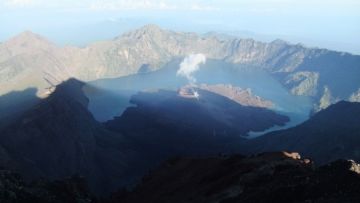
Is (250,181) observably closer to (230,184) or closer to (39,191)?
(230,184)

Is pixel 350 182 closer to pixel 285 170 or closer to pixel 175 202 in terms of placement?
pixel 285 170

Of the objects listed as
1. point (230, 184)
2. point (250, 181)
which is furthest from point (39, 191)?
point (250, 181)

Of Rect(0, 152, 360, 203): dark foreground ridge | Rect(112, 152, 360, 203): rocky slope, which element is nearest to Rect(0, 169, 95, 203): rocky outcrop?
Rect(0, 152, 360, 203): dark foreground ridge

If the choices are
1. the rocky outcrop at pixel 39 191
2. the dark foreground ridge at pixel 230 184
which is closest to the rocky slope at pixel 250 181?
the dark foreground ridge at pixel 230 184

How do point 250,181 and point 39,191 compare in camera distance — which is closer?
point 250,181

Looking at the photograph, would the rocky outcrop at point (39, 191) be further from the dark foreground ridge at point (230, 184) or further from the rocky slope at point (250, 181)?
the rocky slope at point (250, 181)

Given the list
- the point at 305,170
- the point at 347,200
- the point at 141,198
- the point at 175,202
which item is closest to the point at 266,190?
the point at 305,170

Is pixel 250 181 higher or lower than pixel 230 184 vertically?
higher

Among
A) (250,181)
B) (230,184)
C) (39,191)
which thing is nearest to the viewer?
(250,181)
